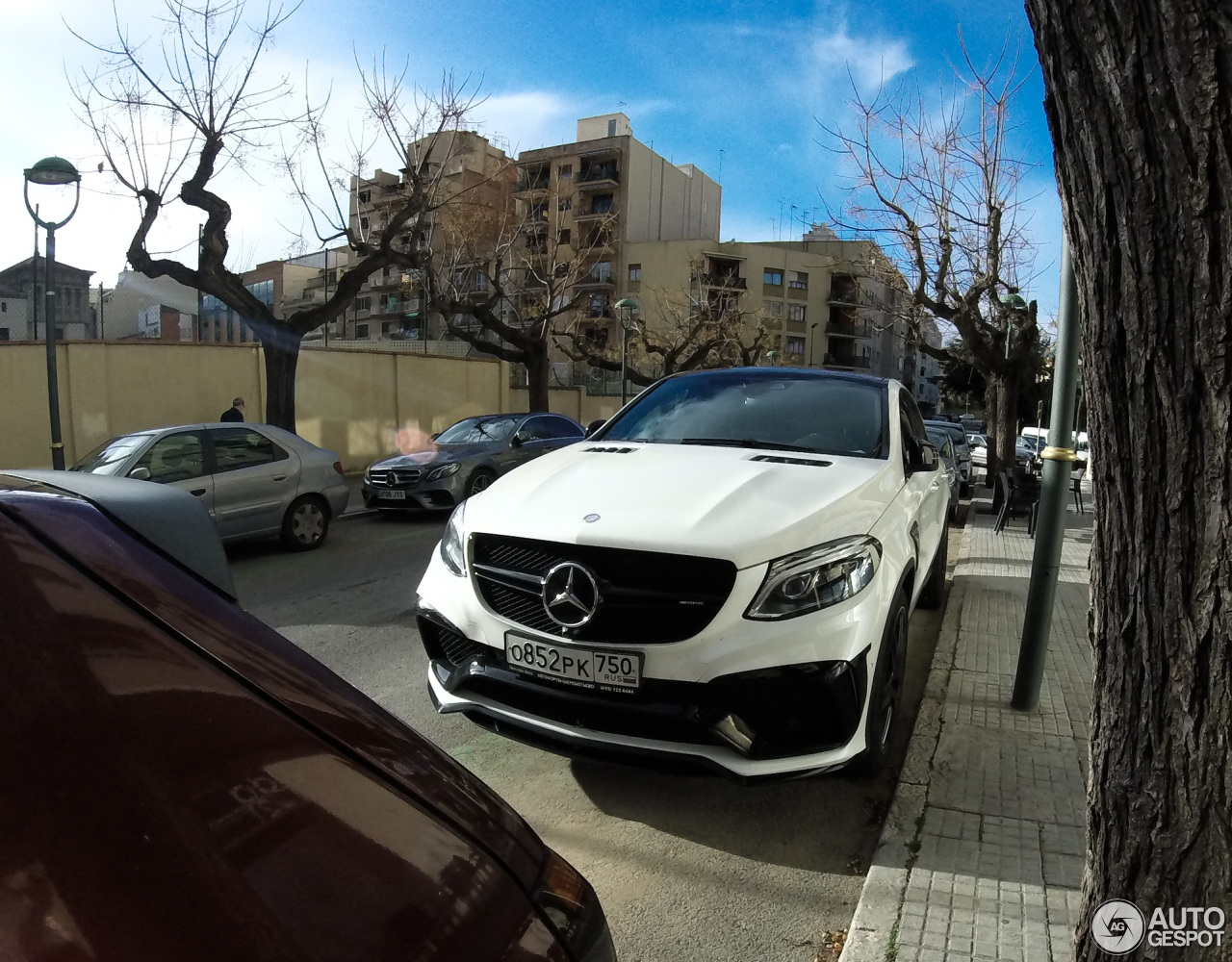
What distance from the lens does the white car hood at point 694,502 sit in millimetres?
2922

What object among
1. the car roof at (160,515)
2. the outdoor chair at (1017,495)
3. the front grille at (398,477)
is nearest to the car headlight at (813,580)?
the car roof at (160,515)

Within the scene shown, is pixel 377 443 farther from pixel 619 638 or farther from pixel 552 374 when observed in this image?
pixel 619 638

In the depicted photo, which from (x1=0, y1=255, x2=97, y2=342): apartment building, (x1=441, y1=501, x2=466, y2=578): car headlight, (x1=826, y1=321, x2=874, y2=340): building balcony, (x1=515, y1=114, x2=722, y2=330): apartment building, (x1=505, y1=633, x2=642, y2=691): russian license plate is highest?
(x1=515, y1=114, x2=722, y2=330): apartment building

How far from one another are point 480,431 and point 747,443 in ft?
28.1

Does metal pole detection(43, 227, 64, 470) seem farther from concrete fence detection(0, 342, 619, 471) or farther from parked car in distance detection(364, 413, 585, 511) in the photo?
concrete fence detection(0, 342, 619, 471)

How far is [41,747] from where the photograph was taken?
2.68 feet

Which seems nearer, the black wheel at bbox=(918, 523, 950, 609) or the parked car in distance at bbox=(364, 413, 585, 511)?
the black wheel at bbox=(918, 523, 950, 609)

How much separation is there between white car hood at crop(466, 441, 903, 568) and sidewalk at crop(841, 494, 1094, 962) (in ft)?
3.35

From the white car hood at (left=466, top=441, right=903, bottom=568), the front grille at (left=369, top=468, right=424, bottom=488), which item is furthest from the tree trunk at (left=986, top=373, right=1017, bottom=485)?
the white car hood at (left=466, top=441, right=903, bottom=568)

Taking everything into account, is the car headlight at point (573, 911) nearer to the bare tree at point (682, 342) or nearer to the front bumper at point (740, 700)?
the front bumper at point (740, 700)

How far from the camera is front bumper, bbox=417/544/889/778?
2.78 m

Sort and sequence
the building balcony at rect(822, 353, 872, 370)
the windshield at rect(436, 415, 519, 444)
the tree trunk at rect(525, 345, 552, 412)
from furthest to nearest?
the building balcony at rect(822, 353, 872, 370), the tree trunk at rect(525, 345, 552, 412), the windshield at rect(436, 415, 519, 444)

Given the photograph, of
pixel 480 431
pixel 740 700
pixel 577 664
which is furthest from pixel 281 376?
pixel 740 700

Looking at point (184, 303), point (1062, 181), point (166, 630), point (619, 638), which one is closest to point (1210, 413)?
point (1062, 181)
